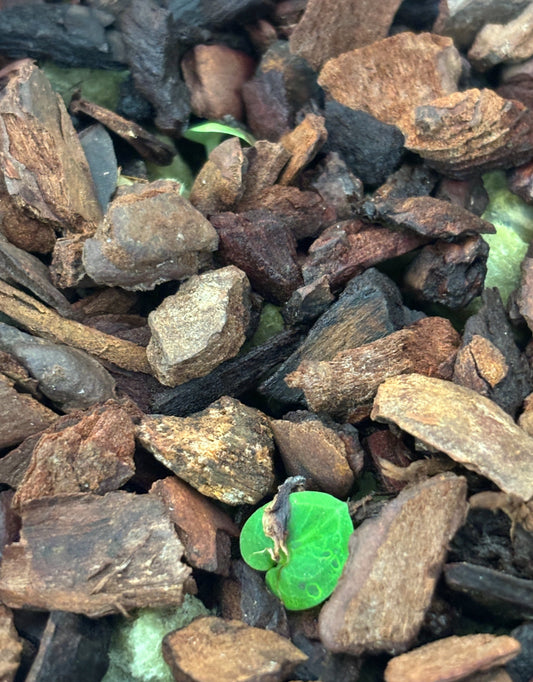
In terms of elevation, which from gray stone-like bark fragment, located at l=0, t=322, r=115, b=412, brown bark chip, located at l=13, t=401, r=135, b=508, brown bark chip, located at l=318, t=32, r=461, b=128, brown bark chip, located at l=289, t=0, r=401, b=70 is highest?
brown bark chip, located at l=289, t=0, r=401, b=70

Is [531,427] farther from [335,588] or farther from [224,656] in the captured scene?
[224,656]

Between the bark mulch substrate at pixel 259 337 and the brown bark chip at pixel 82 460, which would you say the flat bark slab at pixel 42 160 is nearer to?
the bark mulch substrate at pixel 259 337

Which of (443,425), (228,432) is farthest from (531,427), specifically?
(228,432)

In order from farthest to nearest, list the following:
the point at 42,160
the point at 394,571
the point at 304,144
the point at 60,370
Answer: the point at 304,144
the point at 42,160
the point at 60,370
the point at 394,571

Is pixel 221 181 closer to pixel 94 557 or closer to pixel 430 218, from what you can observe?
pixel 430 218

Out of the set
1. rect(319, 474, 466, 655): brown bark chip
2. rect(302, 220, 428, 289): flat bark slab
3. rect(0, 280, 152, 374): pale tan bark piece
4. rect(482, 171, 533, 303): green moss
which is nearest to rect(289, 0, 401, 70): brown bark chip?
rect(482, 171, 533, 303): green moss

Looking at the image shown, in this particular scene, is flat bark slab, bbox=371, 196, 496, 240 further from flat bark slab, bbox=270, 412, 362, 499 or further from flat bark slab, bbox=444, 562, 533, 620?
flat bark slab, bbox=444, 562, 533, 620

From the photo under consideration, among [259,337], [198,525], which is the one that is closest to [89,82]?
[259,337]
